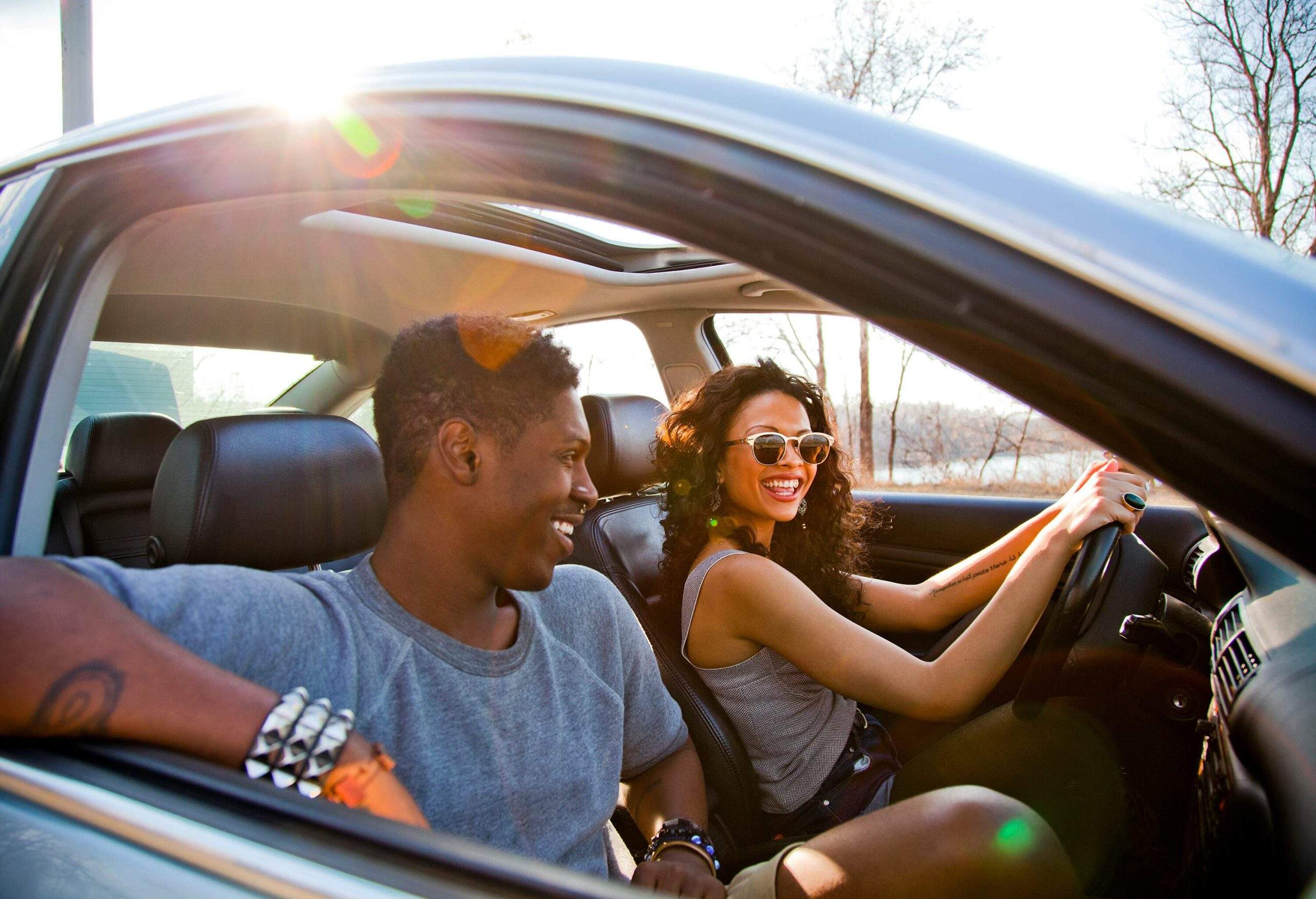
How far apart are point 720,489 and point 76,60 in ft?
6.92

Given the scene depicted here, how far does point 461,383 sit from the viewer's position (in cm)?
129

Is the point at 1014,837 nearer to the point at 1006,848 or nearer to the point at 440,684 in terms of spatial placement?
the point at 1006,848

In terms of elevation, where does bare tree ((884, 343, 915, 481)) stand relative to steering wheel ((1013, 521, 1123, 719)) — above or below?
above

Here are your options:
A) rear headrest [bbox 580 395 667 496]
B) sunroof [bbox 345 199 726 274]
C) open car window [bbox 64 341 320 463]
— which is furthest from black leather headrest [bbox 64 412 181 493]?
rear headrest [bbox 580 395 667 496]

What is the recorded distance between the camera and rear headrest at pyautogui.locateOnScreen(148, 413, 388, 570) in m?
1.66

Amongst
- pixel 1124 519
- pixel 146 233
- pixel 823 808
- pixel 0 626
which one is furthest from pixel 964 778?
pixel 146 233

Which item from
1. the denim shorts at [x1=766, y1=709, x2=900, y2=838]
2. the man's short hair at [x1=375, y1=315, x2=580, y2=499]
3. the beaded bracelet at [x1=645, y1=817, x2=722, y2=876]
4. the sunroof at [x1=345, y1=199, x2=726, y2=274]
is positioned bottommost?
the denim shorts at [x1=766, y1=709, x2=900, y2=838]

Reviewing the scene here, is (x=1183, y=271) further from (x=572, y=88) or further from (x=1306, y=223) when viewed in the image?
(x=1306, y=223)

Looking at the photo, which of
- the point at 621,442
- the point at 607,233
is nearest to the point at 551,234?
the point at 607,233

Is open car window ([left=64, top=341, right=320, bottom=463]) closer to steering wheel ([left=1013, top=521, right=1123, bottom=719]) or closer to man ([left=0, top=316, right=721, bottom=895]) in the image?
man ([left=0, top=316, right=721, bottom=895])

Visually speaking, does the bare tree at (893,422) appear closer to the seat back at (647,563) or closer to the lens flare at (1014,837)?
the seat back at (647,563)

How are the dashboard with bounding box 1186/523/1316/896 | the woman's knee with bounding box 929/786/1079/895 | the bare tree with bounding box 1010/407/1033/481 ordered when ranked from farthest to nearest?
the bare tree with bounding box 1010/407/1033/481 → the woman's knee with bounding box 929/786/1079/895 → the dashboard with bounding box 1186/523/1316/896

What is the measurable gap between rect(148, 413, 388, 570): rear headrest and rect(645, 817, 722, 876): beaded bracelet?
89 centimetres

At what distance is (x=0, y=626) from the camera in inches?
31.6
